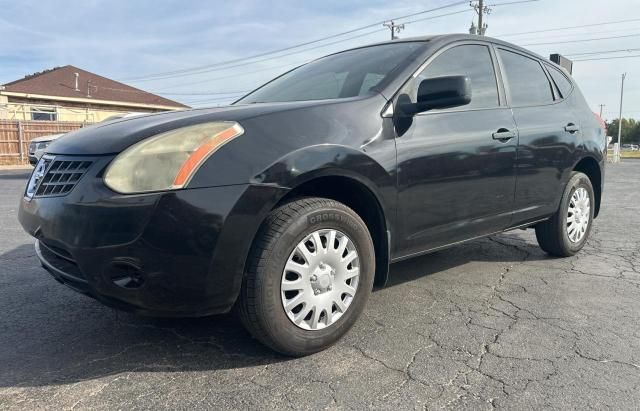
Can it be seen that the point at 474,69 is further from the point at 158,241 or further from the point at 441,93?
the point at 158,241

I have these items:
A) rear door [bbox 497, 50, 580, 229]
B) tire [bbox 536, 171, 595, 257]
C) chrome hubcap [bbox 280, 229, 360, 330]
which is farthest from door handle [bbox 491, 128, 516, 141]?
chrome hubcap [bbox 280, 229, 360, 330]

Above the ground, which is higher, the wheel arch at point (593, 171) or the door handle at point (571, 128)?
the door handle at point (571, 128)

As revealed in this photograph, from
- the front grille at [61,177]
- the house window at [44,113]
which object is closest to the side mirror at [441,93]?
the front grille at [61,177]

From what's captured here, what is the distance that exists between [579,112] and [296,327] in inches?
137

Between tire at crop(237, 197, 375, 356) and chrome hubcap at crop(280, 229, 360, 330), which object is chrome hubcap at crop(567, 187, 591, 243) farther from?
chrome hubcap at crop(280, 229, 360, 330)

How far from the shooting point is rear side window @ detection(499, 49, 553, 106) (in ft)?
12.8

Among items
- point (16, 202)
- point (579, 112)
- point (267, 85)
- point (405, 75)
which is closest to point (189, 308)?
point (405, 75)

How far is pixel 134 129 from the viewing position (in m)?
2.38

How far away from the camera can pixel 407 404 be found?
2105 millimetres

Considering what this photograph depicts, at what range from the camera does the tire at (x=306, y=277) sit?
2.33 metres

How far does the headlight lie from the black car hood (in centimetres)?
6

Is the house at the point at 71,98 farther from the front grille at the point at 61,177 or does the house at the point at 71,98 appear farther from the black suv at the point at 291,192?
the front grille at the point at 61,177

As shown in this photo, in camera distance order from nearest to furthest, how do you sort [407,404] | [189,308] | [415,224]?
[407,404] → [189,308] → [415,224]

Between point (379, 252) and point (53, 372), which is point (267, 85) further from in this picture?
point (53, 372)
